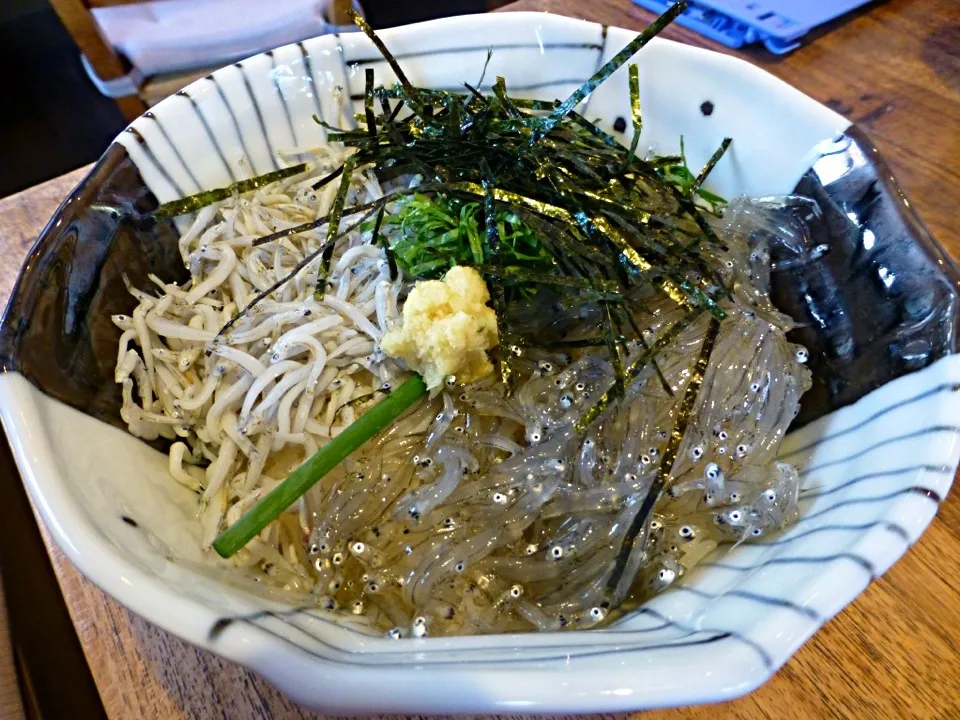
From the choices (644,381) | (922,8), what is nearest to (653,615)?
(644,381)

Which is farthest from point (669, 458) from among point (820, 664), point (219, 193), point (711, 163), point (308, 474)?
point (219, 193)

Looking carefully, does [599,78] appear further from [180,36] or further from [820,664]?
[180,36]

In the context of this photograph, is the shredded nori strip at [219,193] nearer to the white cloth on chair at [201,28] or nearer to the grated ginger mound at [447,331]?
the grated ginger mound at [447,331]

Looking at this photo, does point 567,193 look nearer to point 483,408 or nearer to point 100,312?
point 483,408

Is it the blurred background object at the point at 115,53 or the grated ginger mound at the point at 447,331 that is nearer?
the grated ginger mound at the point at 447,331

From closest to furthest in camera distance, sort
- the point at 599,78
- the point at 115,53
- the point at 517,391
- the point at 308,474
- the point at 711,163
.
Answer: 1. the point at 308,474
2. the point at 517,391
3. the point at 599,78
4. the point at 711,163
5. the point at 115,53

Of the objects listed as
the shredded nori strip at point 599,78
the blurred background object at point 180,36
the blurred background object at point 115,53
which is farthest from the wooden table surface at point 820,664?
the blurred background object at point 180,36

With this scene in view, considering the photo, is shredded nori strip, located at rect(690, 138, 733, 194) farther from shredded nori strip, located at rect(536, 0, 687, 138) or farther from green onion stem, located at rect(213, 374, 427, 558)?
green onion stem, located at rect(213, 374, 427, 558)

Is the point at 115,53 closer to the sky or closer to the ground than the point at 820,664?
closer to the sky
